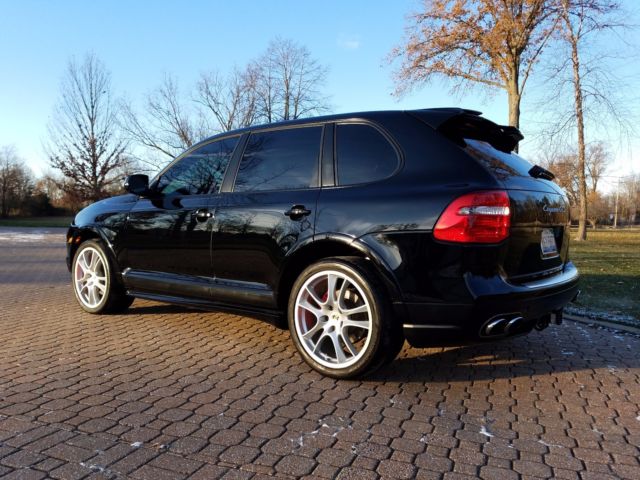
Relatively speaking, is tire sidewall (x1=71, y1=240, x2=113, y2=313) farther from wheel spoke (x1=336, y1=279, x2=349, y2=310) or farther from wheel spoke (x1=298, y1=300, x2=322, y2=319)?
wheel spoke (x1=336, y1=279, x2=349, y2=310)

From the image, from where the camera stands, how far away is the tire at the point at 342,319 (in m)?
3.07

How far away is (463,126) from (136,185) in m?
2.98

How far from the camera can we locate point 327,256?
134 inches

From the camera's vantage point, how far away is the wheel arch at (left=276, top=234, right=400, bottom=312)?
3.02 meters

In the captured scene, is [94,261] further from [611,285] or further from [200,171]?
[611,285]

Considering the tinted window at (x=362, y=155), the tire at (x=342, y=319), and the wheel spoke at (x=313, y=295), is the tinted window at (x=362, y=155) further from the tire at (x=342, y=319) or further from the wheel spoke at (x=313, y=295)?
the wheel spoke at (x=313, y=295)

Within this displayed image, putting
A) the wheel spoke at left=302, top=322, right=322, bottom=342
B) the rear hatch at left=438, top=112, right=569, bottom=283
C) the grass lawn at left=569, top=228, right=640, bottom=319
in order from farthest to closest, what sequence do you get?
1. the grass lawn at left=569, top=228, right=640, bottom=319
2. the wheel spoke at left=302, top=322, right=322, bottom=342
3. the rear hatch at left=438, top=112, right=569, bottom=283

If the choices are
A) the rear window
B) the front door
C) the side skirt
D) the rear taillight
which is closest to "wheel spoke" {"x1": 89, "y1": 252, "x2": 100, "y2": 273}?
the front door

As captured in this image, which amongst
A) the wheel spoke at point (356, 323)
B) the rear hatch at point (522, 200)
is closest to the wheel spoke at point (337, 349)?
the wheel spoke at point (356, 323)

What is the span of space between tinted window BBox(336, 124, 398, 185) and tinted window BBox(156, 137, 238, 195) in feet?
3.76

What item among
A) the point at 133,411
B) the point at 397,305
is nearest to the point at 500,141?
the point at 397,305

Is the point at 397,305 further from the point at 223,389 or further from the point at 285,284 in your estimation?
the point at 223,389

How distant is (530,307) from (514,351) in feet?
4.01

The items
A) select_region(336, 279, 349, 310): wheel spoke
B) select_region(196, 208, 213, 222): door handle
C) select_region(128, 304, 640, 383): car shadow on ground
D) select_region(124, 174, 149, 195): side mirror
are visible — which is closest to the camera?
select_region(336, 279, 349, 310): wheel spoke
